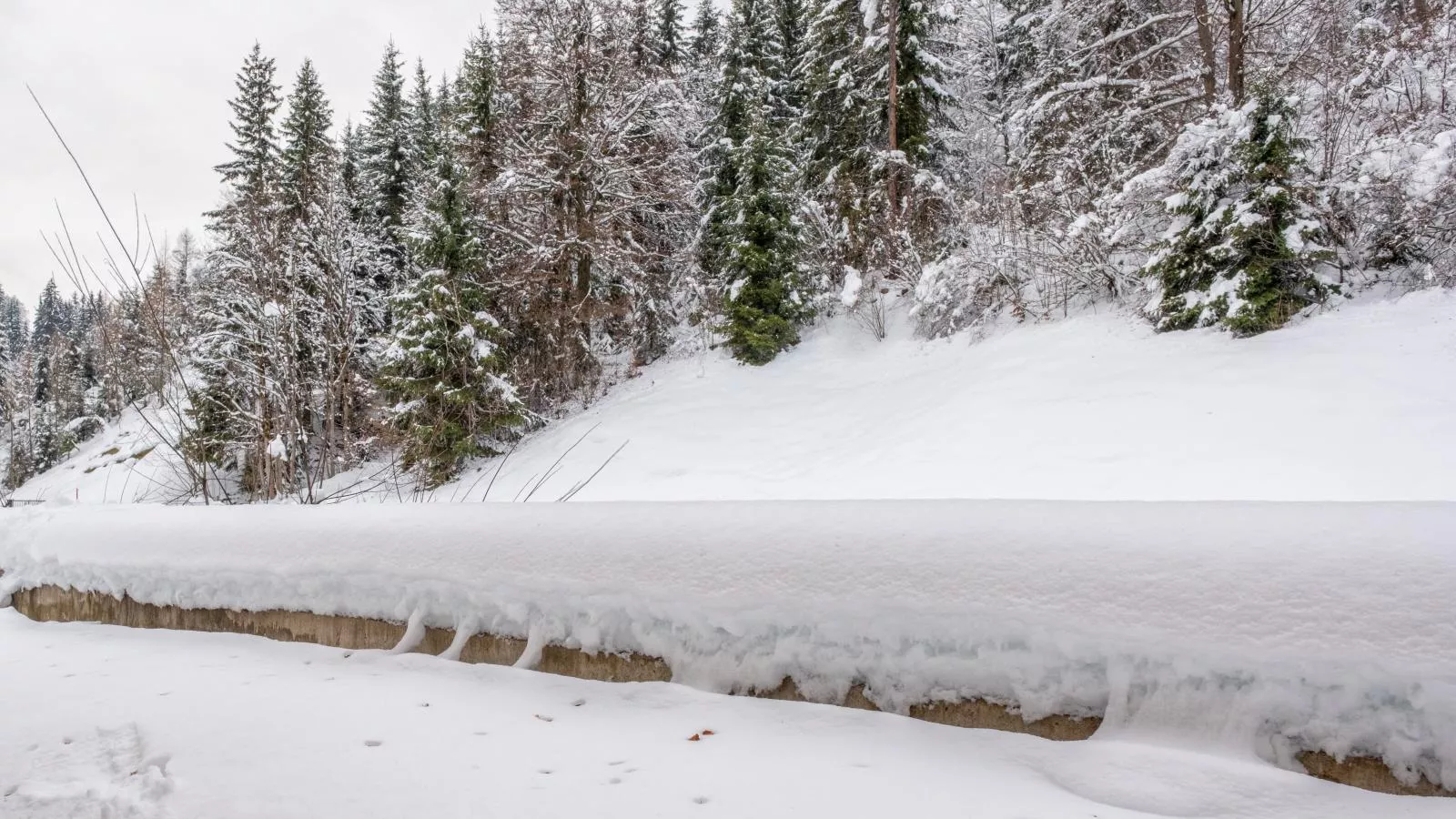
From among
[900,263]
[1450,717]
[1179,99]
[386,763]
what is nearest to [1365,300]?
[1179,99]

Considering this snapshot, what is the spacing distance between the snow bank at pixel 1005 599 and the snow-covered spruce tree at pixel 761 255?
10545 mm

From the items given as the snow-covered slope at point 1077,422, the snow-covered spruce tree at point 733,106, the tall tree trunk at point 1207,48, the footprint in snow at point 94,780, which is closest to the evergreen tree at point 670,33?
the snow-covered spruce tree at point 733,106

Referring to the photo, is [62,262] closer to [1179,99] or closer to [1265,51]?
[1179,99]

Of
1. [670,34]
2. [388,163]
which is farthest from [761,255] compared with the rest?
[388,163]

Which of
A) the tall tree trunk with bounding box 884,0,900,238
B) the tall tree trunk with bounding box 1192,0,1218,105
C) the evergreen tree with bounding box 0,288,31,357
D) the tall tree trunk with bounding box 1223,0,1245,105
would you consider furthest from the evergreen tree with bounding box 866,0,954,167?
the evergreen tree with bounding box 0,288,31,357

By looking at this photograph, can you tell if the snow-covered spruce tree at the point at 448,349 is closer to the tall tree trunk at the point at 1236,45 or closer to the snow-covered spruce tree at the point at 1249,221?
the snow-covered spruce tree at the point at 1249,221

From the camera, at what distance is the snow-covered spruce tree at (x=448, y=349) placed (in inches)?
465

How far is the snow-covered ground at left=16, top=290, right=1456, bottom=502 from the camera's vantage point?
212 inches

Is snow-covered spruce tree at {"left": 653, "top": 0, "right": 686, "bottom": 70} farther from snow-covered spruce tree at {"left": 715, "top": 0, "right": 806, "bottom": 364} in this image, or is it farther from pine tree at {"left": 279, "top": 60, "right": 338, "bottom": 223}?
pine tree at {"left": 279, "top": 60, "right": 338, "bottom": 223}

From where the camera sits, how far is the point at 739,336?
13.1 metres

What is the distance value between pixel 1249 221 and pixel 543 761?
8.57m

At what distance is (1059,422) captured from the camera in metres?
7.34

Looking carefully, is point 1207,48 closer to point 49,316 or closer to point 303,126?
point 303,126

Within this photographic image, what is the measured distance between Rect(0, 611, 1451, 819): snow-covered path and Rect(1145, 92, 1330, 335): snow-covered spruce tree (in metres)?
7.62
